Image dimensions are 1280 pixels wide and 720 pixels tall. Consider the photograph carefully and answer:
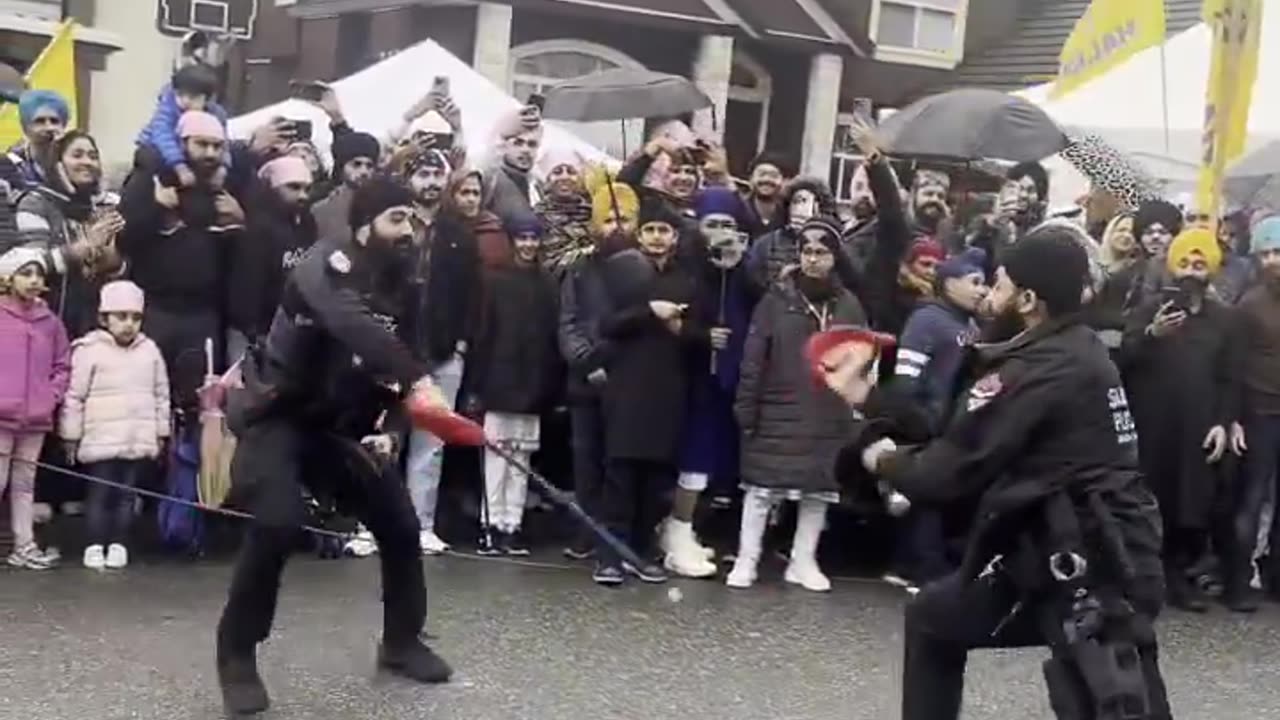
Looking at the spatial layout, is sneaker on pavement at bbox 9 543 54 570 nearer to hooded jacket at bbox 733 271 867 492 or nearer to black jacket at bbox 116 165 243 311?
black jacket at bbox 116 165 243 311

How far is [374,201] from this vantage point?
20.0 ft

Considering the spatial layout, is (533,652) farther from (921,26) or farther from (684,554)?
(921,26)

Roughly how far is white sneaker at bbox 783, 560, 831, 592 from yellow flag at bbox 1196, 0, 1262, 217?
3.14m

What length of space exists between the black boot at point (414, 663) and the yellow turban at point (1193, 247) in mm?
4113

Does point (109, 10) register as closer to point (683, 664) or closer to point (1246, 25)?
point (1246, 25)

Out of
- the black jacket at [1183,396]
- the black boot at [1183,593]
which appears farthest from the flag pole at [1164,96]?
the black boot at [1183,593]

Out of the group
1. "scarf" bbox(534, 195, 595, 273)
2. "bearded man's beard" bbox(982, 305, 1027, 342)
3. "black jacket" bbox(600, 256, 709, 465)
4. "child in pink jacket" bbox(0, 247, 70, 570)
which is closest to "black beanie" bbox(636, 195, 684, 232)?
"black jacket" bbox(600, 256, 709, 465)

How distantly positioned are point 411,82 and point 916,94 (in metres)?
14.7

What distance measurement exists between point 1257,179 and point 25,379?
961 centimetres

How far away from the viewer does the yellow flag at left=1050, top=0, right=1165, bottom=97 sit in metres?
11.6

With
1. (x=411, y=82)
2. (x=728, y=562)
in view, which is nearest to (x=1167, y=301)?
(x=728, y=562)

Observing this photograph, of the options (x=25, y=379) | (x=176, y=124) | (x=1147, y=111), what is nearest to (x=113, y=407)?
(x=25, y=379)

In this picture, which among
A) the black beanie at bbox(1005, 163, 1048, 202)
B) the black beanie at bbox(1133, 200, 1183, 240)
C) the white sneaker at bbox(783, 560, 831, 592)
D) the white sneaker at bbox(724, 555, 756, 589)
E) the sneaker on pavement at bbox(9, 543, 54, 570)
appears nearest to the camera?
the sneaker on pavement at bbox(9, 543, 54, 570)

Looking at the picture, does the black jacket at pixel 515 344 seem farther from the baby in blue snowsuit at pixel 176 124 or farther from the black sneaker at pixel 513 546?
the baby in blue snowsuit at pixel 176 124
